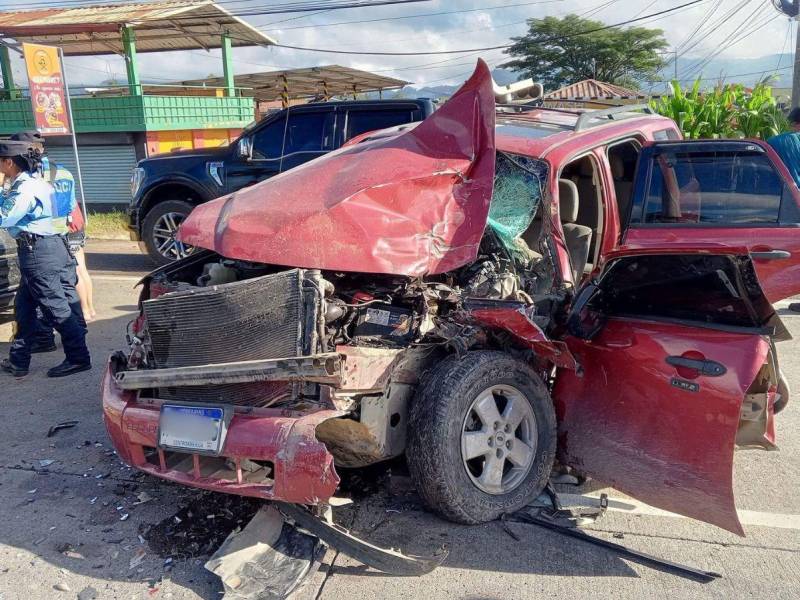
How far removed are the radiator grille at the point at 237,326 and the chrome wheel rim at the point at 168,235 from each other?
6.02 meters

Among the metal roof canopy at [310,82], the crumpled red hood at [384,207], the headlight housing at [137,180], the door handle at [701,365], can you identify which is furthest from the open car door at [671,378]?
the metal roof canopy at [310,82]

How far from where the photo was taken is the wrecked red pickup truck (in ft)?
9.84

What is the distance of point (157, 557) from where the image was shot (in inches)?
122

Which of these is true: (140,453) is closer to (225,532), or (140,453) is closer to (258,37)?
(225,532)

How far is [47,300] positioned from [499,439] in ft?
12.5

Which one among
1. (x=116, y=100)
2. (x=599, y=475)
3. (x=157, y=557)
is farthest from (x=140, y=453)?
(x=116, y=100)

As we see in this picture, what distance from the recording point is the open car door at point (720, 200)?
3469 millimetres

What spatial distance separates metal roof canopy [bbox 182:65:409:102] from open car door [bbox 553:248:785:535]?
1655 centimetres

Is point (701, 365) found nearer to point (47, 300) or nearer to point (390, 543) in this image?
point (390, 543)

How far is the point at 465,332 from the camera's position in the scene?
11.0 feet

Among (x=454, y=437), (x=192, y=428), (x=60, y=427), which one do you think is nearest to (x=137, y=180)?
(x=60, y=427)

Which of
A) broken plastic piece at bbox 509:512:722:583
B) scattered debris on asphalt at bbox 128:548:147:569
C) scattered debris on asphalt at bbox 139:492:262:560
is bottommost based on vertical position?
broken plastic piece at bbox 509:512:722:583

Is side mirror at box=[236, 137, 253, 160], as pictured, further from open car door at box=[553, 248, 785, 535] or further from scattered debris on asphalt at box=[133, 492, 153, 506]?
open car door at box=[553, 248, 785, 535]

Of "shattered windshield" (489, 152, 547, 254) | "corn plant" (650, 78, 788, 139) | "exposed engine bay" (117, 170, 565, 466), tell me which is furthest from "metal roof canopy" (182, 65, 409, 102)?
"exposed engine bay" (117, 170, 565, 466)
